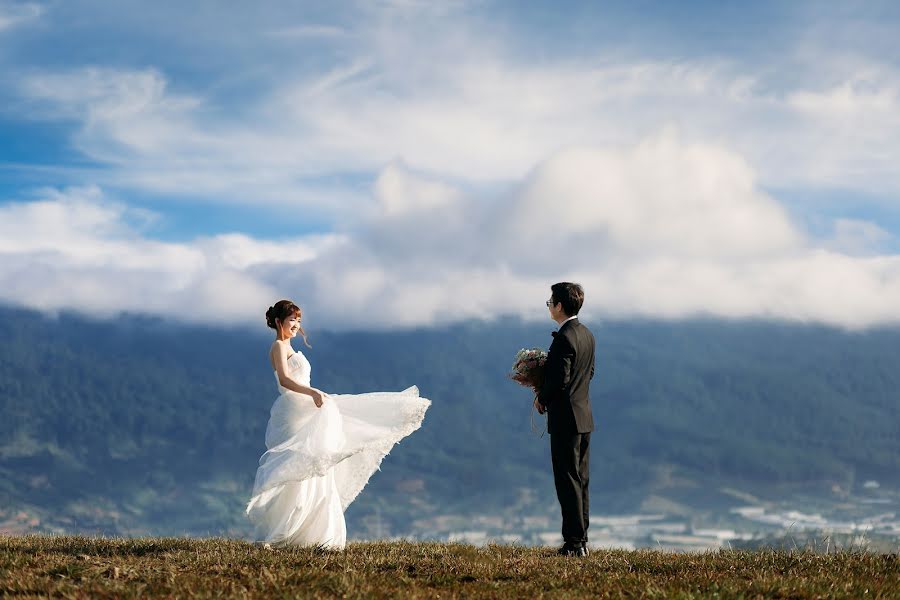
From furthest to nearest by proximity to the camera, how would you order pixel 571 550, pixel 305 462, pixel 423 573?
1. pixel 571 550
2. pixel 305 462
3. pixel 423 573

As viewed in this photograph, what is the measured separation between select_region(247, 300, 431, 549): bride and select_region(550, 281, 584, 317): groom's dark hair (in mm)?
3300

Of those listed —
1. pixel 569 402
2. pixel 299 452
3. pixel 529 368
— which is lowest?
pixel 299 452

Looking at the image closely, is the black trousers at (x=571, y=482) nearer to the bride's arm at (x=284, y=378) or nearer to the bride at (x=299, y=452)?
the bride at (x=299, y=452)

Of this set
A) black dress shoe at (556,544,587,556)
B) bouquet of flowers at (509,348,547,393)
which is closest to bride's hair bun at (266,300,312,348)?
bouquet of flowers at (509,348,547,393)

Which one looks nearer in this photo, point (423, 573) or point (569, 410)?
point (423, 573)

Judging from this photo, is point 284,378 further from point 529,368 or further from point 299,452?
point 529,368

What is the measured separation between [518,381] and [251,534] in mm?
4544

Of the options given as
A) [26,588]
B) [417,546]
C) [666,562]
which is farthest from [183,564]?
[666,562]

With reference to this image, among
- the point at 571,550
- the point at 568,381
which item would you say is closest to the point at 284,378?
the point at 568,381

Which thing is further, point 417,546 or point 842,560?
point 417,546

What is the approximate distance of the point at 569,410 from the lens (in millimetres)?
13695

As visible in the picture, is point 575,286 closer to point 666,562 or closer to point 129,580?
point 666,562

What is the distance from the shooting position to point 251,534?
14.4 m

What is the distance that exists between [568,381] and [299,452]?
3.90 meters
